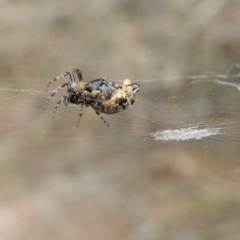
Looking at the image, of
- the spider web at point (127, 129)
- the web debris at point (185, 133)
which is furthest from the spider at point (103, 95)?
the spider web at point (127, 129)

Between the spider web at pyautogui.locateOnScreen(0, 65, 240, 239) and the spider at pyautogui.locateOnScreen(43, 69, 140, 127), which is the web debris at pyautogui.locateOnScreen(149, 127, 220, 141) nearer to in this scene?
the spider web at pyautogui.locateOnScreen(0, 65, 240, 239)

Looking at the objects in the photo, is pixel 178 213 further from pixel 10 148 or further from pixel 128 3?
pixel 128 3

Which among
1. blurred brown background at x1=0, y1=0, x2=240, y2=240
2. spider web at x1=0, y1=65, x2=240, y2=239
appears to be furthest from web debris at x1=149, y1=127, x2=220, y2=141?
blurred brown background at x1=0, y1=0, x2=240, y2=240

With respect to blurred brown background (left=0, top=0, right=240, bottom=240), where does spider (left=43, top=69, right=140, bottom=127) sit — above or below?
above

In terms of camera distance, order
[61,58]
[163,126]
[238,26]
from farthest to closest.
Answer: [61,58], [238,26], [163,126]

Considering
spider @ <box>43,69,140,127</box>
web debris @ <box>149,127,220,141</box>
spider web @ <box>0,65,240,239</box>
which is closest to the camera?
spider @ <box>43,69,140,127</box>

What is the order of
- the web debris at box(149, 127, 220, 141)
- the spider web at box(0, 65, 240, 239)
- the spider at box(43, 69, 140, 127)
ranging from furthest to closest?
the spider web at box(0, 65, 240, 239)
the web debris at box(149, 127, 220, 141)
the spider at box(43, 69, 140, 127)

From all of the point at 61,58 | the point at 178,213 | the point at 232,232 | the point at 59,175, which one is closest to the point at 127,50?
the point at 61,58

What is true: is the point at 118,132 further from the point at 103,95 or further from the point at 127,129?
the point at 103,95

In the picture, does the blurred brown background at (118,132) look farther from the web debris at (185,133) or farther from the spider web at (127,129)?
the web debris at (185,133)
